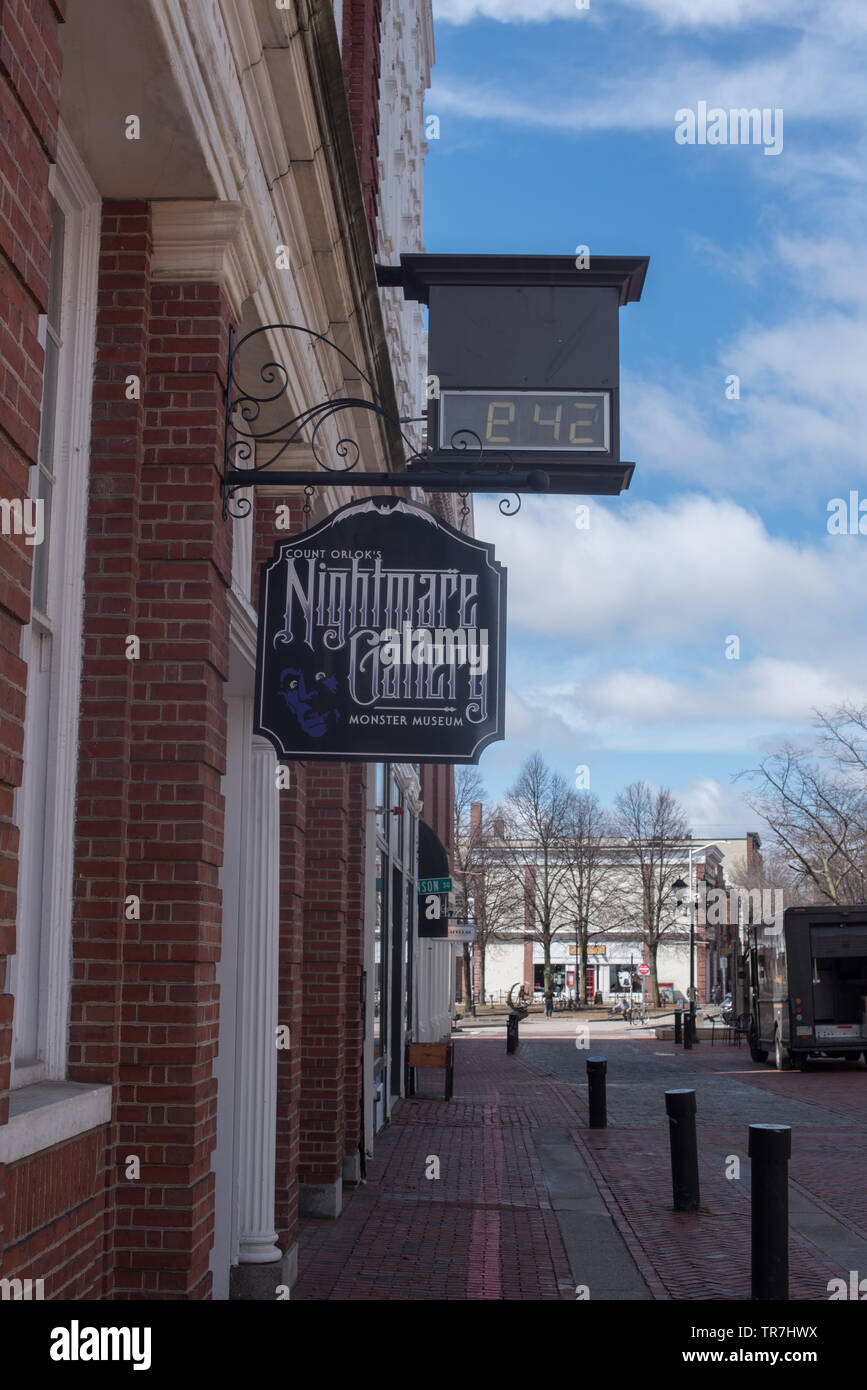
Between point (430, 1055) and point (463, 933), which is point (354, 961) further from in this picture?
point (463, 933)

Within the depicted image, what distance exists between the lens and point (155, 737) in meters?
5.36

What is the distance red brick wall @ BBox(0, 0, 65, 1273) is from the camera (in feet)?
10.9

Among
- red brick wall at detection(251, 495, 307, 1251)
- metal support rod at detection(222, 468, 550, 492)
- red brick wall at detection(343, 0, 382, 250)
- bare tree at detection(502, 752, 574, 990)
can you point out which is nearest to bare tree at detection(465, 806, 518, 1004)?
bare tree at detection(502, 752, 574, 990)

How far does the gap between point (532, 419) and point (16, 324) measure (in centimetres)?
489

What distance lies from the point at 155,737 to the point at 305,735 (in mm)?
586

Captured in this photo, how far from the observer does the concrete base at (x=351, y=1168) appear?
38.4ft

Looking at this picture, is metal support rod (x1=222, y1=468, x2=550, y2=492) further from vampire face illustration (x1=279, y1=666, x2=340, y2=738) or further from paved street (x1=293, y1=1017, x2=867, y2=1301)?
paved street (x1=293, y1=1017, x2=867, y2=1301)

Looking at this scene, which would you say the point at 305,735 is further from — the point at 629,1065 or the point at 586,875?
the point at 586,875

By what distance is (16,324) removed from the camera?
11.4 ft

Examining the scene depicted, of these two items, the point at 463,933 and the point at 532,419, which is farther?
the point at 463,933

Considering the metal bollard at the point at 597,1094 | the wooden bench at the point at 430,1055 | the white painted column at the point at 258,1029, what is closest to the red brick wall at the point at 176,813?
the white painted column at the point at 258,1029

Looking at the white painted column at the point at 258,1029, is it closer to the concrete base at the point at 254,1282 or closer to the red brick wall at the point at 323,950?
the concrete base at the point at 254,1282

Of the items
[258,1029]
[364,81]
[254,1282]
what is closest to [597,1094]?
[254,1282]
